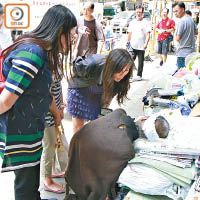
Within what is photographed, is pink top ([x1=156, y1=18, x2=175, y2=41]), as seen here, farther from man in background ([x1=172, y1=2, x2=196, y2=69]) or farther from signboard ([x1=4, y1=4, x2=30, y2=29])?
signboard ([x1=4, y1=4, x2=30, y2=29])

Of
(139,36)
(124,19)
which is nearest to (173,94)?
(139,36)

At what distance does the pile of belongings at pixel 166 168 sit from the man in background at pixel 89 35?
9.40 ft

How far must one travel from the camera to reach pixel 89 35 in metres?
4.33

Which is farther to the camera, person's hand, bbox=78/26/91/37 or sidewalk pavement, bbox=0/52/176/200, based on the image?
person's hand, bbox=78/26/91/37

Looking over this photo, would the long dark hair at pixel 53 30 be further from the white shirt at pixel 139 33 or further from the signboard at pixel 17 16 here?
the white shirt at pixel 139 33

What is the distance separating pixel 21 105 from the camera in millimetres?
1493

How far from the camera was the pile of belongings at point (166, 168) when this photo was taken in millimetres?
1459

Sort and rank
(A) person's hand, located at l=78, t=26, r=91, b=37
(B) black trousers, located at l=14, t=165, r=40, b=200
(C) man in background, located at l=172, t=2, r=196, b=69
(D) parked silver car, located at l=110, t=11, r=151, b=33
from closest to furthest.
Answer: (B) black trousers, located at l=14, t=165, r=40, b=200 → (A) person's hand, located at l=78, t=26, r=91, b=37 → (C) man in background, located at l=172, t=2, r=196, b=69 → (D) parked silver car, located at l=110, t=11, r=151, b=33

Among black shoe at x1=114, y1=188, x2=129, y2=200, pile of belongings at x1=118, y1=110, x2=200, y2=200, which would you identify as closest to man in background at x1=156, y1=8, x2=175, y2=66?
pile of belongings at x1=118, y1=110, x2=200, y2=200

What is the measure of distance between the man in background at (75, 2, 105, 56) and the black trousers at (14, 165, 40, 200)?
2825 mm

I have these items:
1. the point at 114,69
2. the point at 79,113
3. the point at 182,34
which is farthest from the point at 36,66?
the point at 182,34

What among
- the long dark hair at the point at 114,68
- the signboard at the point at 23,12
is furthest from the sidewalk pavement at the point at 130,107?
the signboard at the point at 23,12

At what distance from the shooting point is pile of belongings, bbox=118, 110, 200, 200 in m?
1.46

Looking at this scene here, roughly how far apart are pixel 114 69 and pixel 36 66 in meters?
0.76
